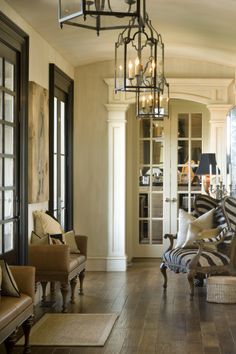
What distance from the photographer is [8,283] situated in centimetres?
523

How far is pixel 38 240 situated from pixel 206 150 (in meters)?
4.83

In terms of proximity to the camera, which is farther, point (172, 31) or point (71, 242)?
point (71, 242)

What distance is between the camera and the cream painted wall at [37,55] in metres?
6.89

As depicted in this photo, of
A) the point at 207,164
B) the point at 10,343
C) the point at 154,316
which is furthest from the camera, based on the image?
the point at 207,164

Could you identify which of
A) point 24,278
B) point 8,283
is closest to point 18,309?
point 8,283

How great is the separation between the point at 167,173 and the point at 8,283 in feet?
21.7

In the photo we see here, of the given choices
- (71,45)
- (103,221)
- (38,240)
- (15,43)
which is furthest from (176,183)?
(15,43)

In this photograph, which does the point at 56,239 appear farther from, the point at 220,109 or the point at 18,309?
the point at 220,109

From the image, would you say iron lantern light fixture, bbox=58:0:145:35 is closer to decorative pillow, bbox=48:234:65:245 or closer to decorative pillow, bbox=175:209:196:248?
decorative pillow, bbox=48:234:65:245

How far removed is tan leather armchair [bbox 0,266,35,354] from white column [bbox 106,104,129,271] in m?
4.78

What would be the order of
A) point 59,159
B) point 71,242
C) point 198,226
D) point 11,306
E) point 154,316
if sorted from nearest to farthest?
point 11,306 → point 154,316 → point 71,242 → point 198,226 → point 59,159

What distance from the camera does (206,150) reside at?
11.5 metres

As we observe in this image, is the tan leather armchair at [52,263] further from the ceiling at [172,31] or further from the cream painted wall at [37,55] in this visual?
the ceiling at [172,31]

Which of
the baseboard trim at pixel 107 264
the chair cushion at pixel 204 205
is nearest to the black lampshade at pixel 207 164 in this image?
the chair cushion at pixel 204 205
